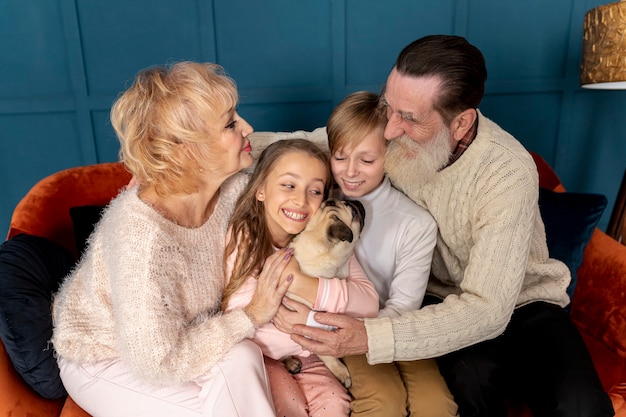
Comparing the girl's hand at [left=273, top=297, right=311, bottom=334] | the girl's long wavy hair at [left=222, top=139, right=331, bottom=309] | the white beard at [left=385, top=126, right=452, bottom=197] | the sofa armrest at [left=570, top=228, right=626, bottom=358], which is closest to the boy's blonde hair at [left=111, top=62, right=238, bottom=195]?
the girl's long wavy hair at [left=222, top=139, right=331, bottom=309]

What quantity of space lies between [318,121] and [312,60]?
345mm

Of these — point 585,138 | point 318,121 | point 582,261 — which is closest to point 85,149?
point 318,121

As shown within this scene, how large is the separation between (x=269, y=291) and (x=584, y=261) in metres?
1.41

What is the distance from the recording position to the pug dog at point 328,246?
1.61 m

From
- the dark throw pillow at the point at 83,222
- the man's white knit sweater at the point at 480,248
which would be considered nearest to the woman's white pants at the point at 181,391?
the man's white knit sweater at the point at 480,248

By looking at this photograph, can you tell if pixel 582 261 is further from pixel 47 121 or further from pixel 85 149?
pixel 47 121

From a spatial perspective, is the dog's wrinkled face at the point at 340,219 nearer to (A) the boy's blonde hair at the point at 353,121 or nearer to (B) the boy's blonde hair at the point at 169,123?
(A) the boy's blonde hair at the point at 353,121

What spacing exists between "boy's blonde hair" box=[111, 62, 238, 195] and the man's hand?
1.98ft

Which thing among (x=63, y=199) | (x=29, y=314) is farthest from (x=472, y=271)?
(x=63, y=199)

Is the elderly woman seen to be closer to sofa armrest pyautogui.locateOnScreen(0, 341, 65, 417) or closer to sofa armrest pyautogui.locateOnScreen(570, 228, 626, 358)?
sofa armrest pyautogui.locateOnScreen(0, 341, 65, 417)

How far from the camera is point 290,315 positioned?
1.61 metres

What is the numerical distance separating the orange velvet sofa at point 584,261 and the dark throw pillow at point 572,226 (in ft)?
0.30

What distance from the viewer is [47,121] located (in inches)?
110

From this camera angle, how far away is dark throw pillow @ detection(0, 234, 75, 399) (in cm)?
150
